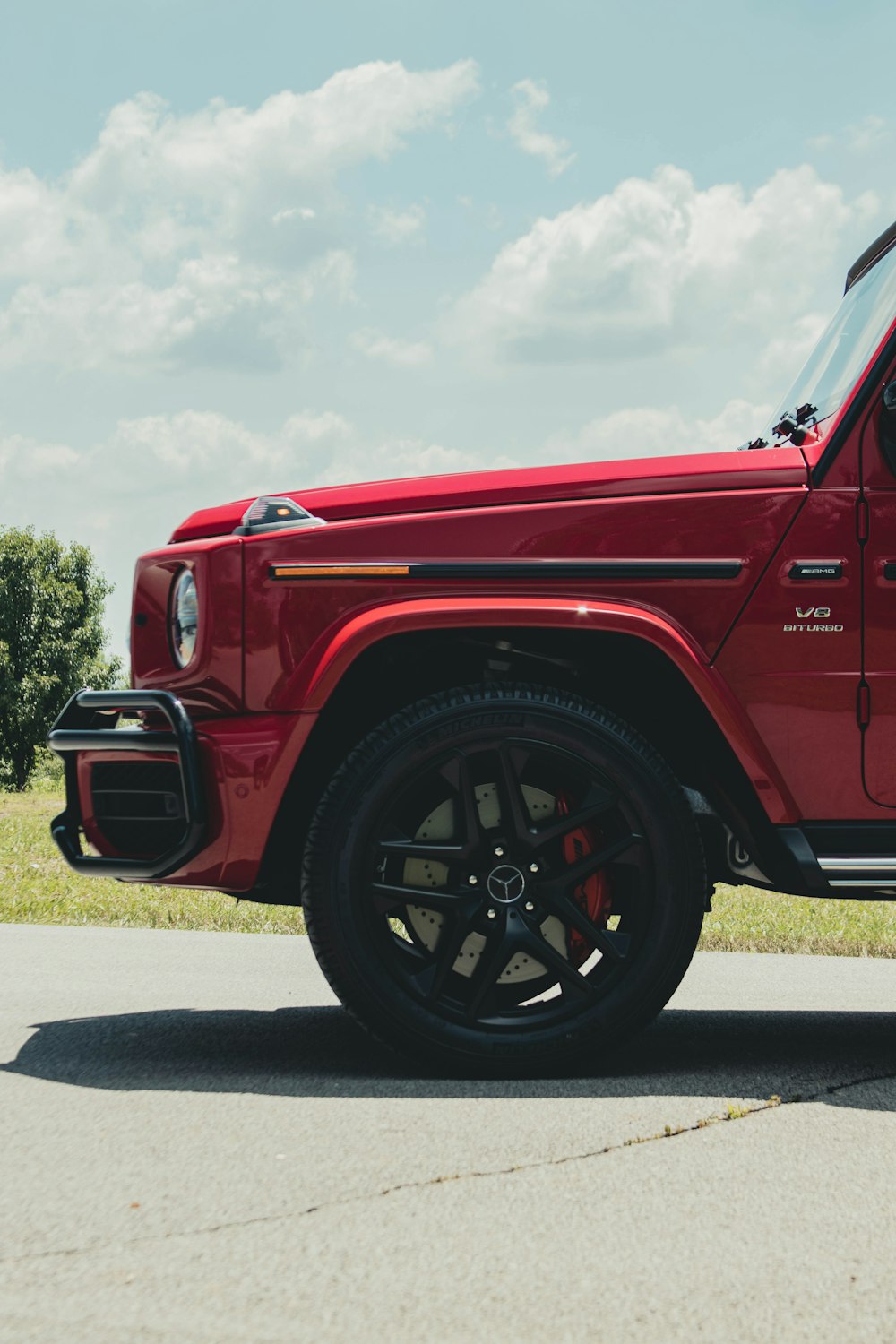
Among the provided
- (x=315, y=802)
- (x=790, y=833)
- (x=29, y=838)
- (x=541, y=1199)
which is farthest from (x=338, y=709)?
(x=29, y=838)

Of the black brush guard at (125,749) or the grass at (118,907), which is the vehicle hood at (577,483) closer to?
the black brush guard at (125,749)

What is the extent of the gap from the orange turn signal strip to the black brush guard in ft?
1.49

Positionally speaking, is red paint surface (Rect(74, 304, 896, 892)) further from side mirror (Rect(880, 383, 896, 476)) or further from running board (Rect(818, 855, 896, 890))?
→ running board (Rect(818, 855, 896, 890))

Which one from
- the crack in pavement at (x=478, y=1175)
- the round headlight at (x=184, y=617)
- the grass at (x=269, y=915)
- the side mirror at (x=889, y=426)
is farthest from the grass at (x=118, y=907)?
the side mirror at (x=889, y=426)

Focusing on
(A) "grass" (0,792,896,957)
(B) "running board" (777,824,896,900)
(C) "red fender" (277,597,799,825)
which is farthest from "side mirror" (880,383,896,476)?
(A) "grass" (0,792,896,957)

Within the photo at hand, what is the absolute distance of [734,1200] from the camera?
2643mm

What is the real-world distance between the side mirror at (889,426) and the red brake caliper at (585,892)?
4.25ft

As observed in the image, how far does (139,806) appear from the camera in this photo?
3.70 m

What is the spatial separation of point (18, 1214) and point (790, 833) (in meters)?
2.17

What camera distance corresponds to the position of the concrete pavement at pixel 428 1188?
2.14 meters

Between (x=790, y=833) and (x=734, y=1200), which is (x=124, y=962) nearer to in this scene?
(x=790, y=833)

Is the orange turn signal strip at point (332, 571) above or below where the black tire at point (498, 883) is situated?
above

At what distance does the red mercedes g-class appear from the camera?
3521 millimetres

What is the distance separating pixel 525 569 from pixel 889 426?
3.58 feet
